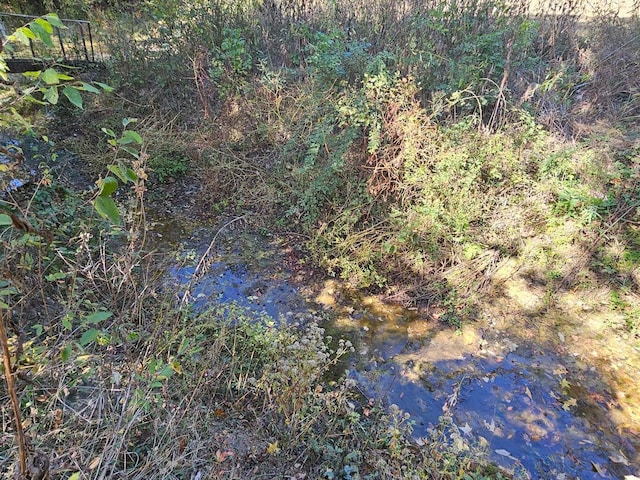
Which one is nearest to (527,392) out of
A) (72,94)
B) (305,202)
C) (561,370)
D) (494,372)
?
(494,372)

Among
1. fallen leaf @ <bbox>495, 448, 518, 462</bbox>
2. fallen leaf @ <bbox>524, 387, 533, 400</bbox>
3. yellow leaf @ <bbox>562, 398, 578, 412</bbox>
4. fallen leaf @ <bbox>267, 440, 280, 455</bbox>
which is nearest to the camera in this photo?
fallen leaf @ <bbox>267, 440, 280, 455</bbox>

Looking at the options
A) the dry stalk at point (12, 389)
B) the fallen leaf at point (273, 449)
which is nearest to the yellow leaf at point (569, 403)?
the fallen leaf at point (273, 449)

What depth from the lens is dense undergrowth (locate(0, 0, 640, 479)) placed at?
2580 millimetres

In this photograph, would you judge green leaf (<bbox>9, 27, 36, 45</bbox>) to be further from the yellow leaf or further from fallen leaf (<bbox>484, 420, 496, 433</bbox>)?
the yellow leaf

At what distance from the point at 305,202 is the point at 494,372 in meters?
3.12

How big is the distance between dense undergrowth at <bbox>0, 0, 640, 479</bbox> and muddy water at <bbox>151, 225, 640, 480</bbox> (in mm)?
255

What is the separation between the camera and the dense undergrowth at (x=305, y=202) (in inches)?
102

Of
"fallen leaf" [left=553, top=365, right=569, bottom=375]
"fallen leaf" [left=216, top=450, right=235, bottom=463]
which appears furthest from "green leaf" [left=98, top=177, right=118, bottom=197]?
"fallen leaf" [left=553, top=365, right=569, bottom=375]

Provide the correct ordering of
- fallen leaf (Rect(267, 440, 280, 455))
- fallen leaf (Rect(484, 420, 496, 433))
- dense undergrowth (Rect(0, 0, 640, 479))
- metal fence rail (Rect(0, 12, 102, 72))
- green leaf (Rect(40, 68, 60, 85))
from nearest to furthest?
green leaf (Rect(40, 68, 60, 85)) → dense undergrowth (Rect(0, 0, 640, 479)) → fallen leaf (Rect(267, 440, 280, 455)) → fallen leaf (Rect(484, 420, 496, 433)) → metal fence rail (Rect(0, 12, 102, 72))

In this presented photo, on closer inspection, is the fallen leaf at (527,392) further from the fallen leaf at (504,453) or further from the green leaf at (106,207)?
the green leaf at (106,207)

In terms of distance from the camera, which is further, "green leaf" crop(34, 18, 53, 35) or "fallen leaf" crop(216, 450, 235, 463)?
"fallen leaf" crop(216, 450, 235, 463)

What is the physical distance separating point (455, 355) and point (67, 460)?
3385 millimetres

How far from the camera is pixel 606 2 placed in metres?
6.54

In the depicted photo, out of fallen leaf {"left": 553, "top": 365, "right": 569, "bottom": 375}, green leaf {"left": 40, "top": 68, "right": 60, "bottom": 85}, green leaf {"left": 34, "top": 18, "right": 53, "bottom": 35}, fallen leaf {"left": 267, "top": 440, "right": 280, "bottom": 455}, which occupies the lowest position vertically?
fallen leaf {"left": 553, "top": 365, "right": 569, "bottom": 375}
